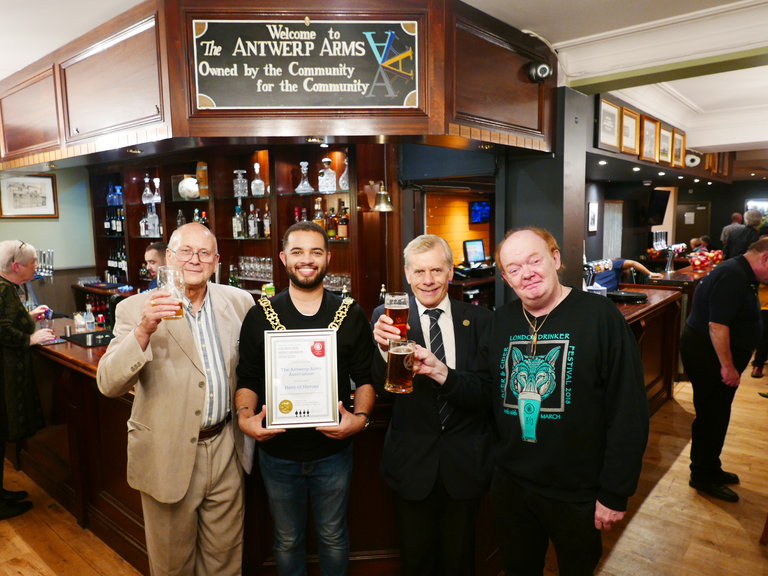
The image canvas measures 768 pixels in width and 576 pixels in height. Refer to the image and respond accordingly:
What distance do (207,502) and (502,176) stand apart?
8.78 feet

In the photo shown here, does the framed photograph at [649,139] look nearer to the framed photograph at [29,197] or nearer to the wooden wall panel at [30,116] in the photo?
the wooden wall panel at [30,116]

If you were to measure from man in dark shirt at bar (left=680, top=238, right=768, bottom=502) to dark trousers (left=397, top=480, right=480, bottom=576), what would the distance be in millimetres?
2199

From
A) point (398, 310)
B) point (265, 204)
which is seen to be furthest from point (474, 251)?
point (398, 310)

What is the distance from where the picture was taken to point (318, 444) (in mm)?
1852

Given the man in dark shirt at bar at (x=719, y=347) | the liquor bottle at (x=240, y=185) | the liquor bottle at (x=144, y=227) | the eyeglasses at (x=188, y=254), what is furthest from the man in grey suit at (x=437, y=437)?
the liquor bottle at (x=144, y=227)

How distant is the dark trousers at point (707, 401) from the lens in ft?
10.5

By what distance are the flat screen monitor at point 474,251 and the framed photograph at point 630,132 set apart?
2980mm

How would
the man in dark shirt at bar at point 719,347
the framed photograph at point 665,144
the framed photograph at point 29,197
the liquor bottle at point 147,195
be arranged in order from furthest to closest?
the liquor bottle at point 147,195, the framed photograph at point 29,197, the framed photograph at point 665,144, the man in dark shirt at bar at point 719,347

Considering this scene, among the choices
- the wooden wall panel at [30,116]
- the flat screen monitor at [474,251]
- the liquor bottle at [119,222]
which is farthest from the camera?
the flat screen monitor at [474,251]

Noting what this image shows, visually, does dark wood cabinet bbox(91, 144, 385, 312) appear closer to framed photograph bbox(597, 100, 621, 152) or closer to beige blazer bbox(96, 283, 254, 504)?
framed photograph bbox(597, 100, 621, 152)

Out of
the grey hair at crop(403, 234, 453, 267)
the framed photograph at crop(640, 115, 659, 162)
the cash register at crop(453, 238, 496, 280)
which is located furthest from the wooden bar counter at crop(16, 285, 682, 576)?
the cash register at crop(453, 238, 496, 280)

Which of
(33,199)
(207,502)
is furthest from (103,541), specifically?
(33,199)

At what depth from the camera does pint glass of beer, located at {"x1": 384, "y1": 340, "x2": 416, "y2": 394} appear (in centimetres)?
158

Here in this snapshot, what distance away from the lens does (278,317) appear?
186 cm
